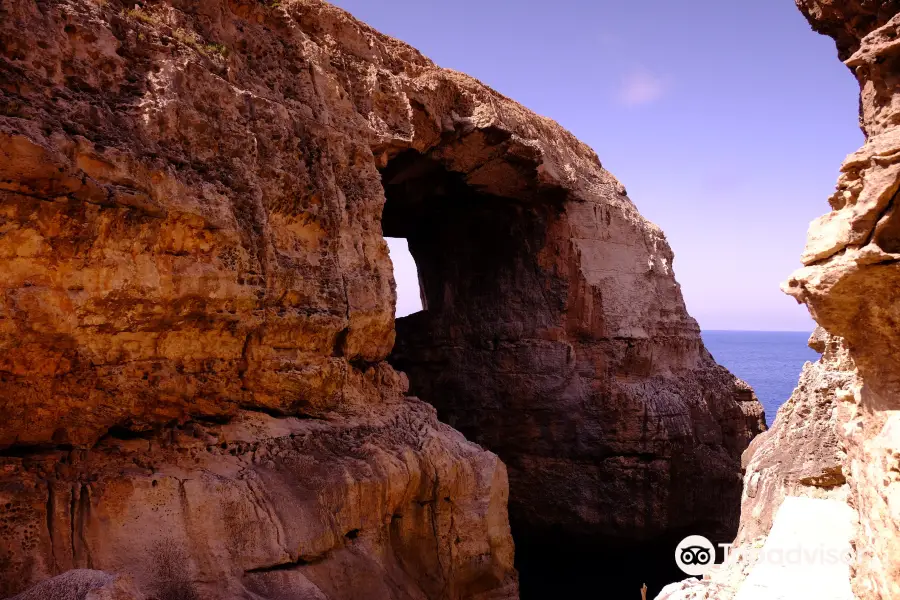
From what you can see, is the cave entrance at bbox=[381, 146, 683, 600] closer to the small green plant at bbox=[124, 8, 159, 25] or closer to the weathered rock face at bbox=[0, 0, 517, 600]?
the weathered rock face at bbox=[0, 0, 517, 600]

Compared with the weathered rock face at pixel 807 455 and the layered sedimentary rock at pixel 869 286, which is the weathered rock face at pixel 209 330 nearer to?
the weathered rock face at pixel 807 455

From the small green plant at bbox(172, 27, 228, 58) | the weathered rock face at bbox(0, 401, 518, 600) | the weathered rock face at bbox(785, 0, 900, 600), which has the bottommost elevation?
the weathered rock face at bbox(0, 401, 518, 600)

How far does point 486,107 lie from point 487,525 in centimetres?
641

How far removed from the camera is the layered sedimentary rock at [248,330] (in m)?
5.98

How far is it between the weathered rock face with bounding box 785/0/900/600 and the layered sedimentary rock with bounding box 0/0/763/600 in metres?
4.55

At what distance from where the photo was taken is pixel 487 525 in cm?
912

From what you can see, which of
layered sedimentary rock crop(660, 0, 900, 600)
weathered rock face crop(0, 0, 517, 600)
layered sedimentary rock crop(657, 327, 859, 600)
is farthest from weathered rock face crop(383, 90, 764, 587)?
layered sedimentary rock crop(660, 0, 900, 600)

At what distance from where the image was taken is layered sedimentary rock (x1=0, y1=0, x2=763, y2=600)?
5977 millimetres

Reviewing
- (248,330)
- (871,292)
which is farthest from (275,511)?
(871,292)

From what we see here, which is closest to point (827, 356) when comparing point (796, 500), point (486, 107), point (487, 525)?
point (796, 500)

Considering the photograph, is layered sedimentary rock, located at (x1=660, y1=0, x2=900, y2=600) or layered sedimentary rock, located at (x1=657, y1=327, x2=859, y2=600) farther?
layered sedimentary rock, located at (x1=657, y1=327, x2=859, y2=600)

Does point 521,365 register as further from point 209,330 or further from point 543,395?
point 209,330

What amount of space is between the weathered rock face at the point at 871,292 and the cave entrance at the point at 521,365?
888 centimetres

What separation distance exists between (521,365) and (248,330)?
7.20 m
